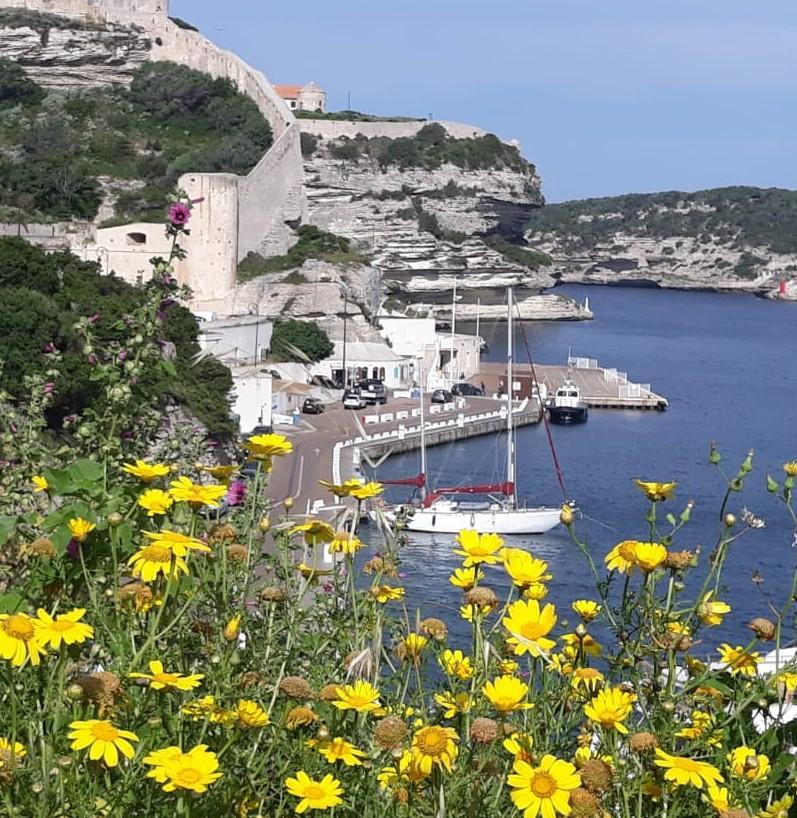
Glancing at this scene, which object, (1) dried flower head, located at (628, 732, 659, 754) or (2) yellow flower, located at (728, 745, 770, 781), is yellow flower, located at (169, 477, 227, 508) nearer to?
(1) dried flower head, located at (628, 732, 659, 754)

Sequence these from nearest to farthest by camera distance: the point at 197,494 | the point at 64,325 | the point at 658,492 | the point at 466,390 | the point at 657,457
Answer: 1. the point at 197,494
2. the point at 658,492
3. the point at 64,325
4. the point at 657,457
5. the point at 466,390

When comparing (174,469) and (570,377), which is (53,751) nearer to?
(174,469)

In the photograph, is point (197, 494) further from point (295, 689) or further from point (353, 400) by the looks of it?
point (353, 400)

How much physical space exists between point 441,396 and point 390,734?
29934 millimetres

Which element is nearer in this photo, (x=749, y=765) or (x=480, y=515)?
(x=749, y=765)

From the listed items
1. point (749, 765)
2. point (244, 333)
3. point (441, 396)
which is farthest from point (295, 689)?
point (441, 396)

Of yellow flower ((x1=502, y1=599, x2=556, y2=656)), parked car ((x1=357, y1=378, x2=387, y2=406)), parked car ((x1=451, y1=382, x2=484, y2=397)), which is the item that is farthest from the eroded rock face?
yellow flower ((x1=502, y1=599, x2=556, y2=656))

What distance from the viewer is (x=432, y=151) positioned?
176ft

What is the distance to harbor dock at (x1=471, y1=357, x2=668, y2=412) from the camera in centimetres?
3453

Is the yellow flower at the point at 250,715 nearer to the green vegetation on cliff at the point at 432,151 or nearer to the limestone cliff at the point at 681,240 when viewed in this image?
the green vegetation on cliff at the point at 432,151

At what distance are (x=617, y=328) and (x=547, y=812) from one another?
202 feet

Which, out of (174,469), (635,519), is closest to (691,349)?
(635,519)

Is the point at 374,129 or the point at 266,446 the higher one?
the point at 374,129

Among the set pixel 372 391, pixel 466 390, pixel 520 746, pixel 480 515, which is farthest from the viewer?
pixel 466 390
